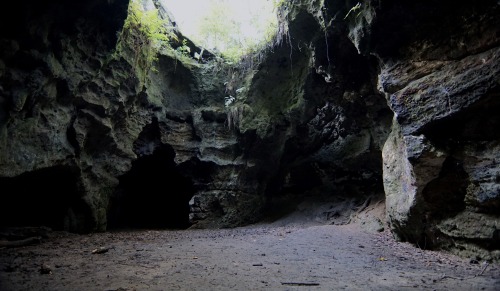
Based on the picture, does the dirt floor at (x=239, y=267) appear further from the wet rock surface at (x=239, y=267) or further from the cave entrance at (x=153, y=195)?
the cave entrance at (x=153, y=195)

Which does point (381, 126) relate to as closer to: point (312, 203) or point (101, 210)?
point (312, 203)

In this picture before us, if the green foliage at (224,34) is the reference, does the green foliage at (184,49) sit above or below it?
below

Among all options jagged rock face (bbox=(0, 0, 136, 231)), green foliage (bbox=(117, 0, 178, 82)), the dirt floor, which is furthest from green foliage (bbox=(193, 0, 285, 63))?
the dirt floor

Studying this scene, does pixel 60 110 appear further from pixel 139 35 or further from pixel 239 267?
pixel 239 267

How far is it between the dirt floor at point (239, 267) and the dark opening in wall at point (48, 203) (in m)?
1.71

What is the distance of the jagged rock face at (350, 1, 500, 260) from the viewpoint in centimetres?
457

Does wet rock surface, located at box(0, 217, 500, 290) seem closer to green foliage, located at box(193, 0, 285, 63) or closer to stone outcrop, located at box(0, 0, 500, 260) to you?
stone outcrop, located at box(0, 0, 500, 260)

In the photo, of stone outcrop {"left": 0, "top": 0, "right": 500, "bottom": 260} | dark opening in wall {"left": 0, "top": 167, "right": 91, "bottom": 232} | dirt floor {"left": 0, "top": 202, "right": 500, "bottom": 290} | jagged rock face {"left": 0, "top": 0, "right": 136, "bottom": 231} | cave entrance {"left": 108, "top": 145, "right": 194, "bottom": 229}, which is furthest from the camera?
cave entrance {"left": 108, "top": 145, "right": 194, "bottom": 229}

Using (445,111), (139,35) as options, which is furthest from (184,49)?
(445,111)

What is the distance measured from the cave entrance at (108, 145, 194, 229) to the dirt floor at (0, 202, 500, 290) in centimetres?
489

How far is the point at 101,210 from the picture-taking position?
28.6 feet

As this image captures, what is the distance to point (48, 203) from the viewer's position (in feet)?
26.1

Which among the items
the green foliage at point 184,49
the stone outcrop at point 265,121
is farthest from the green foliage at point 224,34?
the green foliage at point 184,49

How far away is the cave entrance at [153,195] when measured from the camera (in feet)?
36.3
